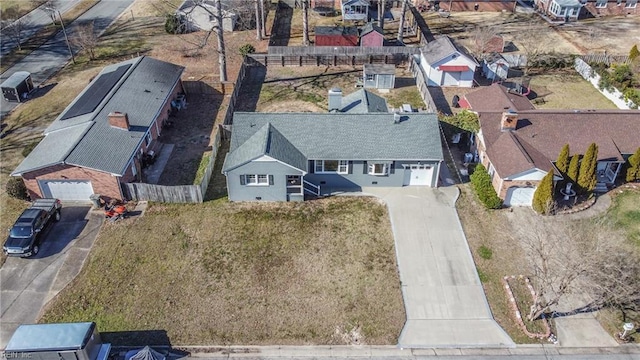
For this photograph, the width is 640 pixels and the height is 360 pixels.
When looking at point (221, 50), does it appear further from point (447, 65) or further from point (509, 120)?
point (509, 120)

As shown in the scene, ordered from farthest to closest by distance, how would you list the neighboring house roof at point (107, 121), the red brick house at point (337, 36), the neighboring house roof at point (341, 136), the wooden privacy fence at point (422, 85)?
the red brick house at point (337, 36), the wooden privacy fence at point (422, 85), the neighboring house roof at point (341, 136), the neighboring house roof at point (107, 121)

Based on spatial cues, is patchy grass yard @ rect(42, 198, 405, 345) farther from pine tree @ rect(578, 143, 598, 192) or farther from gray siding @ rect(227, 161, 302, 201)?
pine tree @ rect(578, 143, 598, 192)

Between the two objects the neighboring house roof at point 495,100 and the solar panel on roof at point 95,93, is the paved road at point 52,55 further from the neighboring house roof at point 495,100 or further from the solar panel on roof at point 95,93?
the neighboring house roof at point 495,100

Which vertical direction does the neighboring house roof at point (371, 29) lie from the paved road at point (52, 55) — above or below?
above

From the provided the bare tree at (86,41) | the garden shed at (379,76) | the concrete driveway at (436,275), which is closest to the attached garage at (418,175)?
the concrete driveway at (436,275)

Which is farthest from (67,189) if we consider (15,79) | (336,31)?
(336,31)
